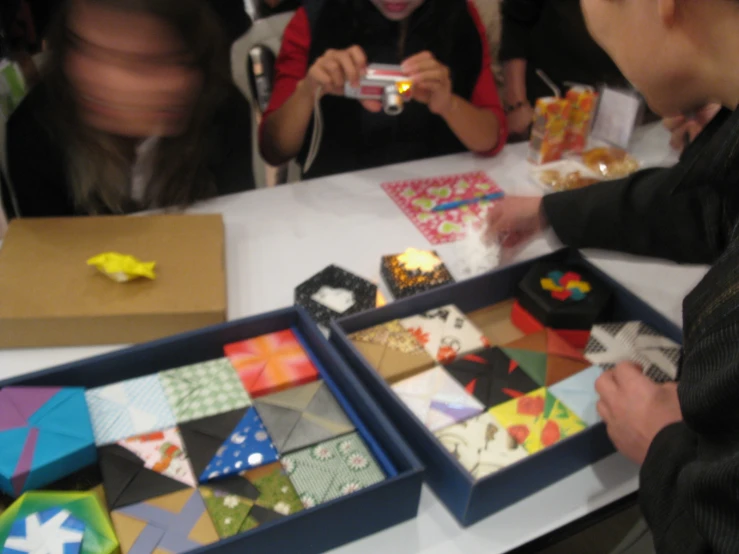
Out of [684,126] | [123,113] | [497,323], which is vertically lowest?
[497,323]

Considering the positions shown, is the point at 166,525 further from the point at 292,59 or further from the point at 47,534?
the point at 292,59

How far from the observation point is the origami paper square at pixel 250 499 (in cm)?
66

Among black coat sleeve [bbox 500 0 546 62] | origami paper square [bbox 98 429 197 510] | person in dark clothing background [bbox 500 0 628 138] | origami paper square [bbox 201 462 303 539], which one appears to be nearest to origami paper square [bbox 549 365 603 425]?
origami paper square [bbox 201 462 303 539]

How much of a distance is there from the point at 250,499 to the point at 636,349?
1.89ft

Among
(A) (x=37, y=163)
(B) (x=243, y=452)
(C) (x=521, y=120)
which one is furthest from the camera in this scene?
(C) (x=521, y=120)

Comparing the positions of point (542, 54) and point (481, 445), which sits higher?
point (542, 54)

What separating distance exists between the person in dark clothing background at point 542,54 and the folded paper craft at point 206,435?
1.23 m

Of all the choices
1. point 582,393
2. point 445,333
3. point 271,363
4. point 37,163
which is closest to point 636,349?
point 582,393

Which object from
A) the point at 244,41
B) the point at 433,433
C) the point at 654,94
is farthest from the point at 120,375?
the point at 244,41

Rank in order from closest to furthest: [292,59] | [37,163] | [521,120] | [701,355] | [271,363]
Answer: [701,355] → [271,363] → [37,163] → [292,59] → [521,120]

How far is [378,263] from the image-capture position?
1.08 meters

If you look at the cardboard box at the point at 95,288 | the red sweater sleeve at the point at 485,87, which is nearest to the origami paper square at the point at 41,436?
the cardboard box at the point at 95,288

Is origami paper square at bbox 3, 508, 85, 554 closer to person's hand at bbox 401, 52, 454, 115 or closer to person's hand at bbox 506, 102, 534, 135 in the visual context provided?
person's hand at bbox 401, 52, 454, 115

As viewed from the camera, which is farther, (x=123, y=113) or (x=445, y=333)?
(x=123, y=113)
